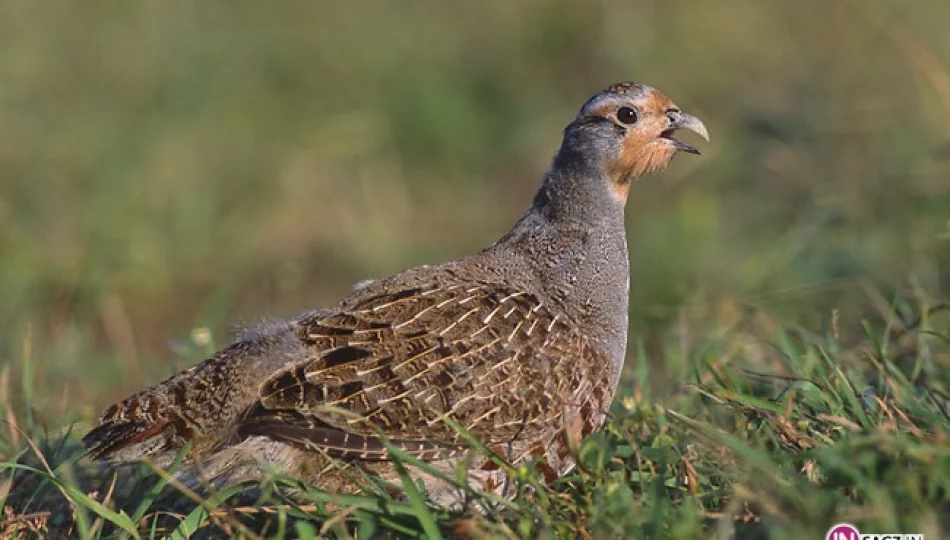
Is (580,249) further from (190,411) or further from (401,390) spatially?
(190,411)

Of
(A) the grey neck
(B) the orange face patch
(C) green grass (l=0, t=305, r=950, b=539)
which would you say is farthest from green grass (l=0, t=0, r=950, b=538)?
(B) the orange face patch

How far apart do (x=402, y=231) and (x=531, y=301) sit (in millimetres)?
4350

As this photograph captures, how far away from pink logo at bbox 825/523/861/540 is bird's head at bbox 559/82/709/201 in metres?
1.93

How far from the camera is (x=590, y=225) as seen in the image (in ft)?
16.1

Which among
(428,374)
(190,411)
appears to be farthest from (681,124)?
(190,411)

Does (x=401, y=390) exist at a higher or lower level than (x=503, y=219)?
lower

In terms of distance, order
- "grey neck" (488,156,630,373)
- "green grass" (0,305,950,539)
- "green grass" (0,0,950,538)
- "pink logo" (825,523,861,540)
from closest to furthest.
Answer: "pink logo" (825,523,861,540) → "green grass" (0,305,950,539) → "green grass" (0,0,950,538) → "grey neck" (488,156,630,373)

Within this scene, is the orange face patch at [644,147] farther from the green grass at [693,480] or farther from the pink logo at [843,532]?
the pink logo at [843,532]

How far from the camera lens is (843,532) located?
10.8ft

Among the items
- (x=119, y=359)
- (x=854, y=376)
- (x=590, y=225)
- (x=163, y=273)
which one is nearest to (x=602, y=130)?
(x=590, y=225)

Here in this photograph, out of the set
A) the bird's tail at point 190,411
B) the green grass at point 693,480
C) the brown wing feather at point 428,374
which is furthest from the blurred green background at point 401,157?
the green grass at point 693,480

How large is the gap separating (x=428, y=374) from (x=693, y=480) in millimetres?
879

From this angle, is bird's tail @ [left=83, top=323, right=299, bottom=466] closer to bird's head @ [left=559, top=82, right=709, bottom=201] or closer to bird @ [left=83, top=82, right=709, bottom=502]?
bird @ [left=83, top=82, right=709, bottom=502]

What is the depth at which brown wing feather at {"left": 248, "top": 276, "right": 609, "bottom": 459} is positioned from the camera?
4176 millimetres
